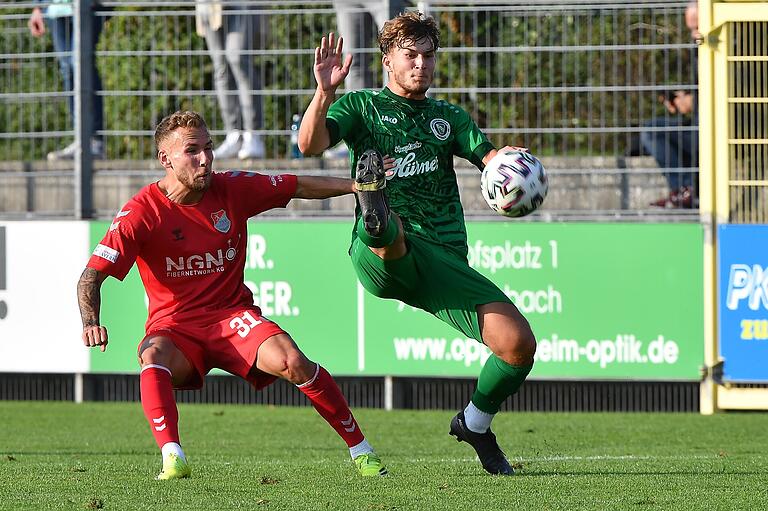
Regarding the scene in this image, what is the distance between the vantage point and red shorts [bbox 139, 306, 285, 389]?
7098 mm

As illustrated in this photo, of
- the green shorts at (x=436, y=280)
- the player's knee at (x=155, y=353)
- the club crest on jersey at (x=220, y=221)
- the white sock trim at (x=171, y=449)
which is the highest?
the club crest on jersey at (x=220, y=221)

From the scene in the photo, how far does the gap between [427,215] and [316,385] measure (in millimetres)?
995

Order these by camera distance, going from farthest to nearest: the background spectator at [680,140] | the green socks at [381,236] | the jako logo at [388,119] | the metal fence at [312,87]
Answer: the metal fence at [312,87] < the background spectator at [680,140] < the jako logo at [388,119] < the green socks at [381,236]

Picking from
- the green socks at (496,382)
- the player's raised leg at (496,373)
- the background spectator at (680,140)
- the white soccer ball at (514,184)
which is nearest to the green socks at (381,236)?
the white soccer ball at (514,184)

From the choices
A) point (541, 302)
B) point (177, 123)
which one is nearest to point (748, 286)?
point (541, 302)

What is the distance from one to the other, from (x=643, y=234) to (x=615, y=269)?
33 centimetres

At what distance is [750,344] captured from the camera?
36.2 ft

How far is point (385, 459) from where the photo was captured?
847 centimetres

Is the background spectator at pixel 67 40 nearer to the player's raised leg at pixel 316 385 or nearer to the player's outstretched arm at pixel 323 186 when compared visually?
the player's outstretched arm at pixel 323 186

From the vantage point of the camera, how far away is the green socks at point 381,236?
6.80 meters

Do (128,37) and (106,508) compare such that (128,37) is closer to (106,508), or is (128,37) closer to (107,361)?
(107,361)

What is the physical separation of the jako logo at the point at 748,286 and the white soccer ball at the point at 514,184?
171 inches

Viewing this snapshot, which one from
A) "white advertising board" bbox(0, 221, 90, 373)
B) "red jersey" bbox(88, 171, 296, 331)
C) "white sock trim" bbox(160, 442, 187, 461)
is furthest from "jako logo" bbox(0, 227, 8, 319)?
"white sock trim" bbox(160, 442, 187, 461)

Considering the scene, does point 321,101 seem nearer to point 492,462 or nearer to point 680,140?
point 492,462
